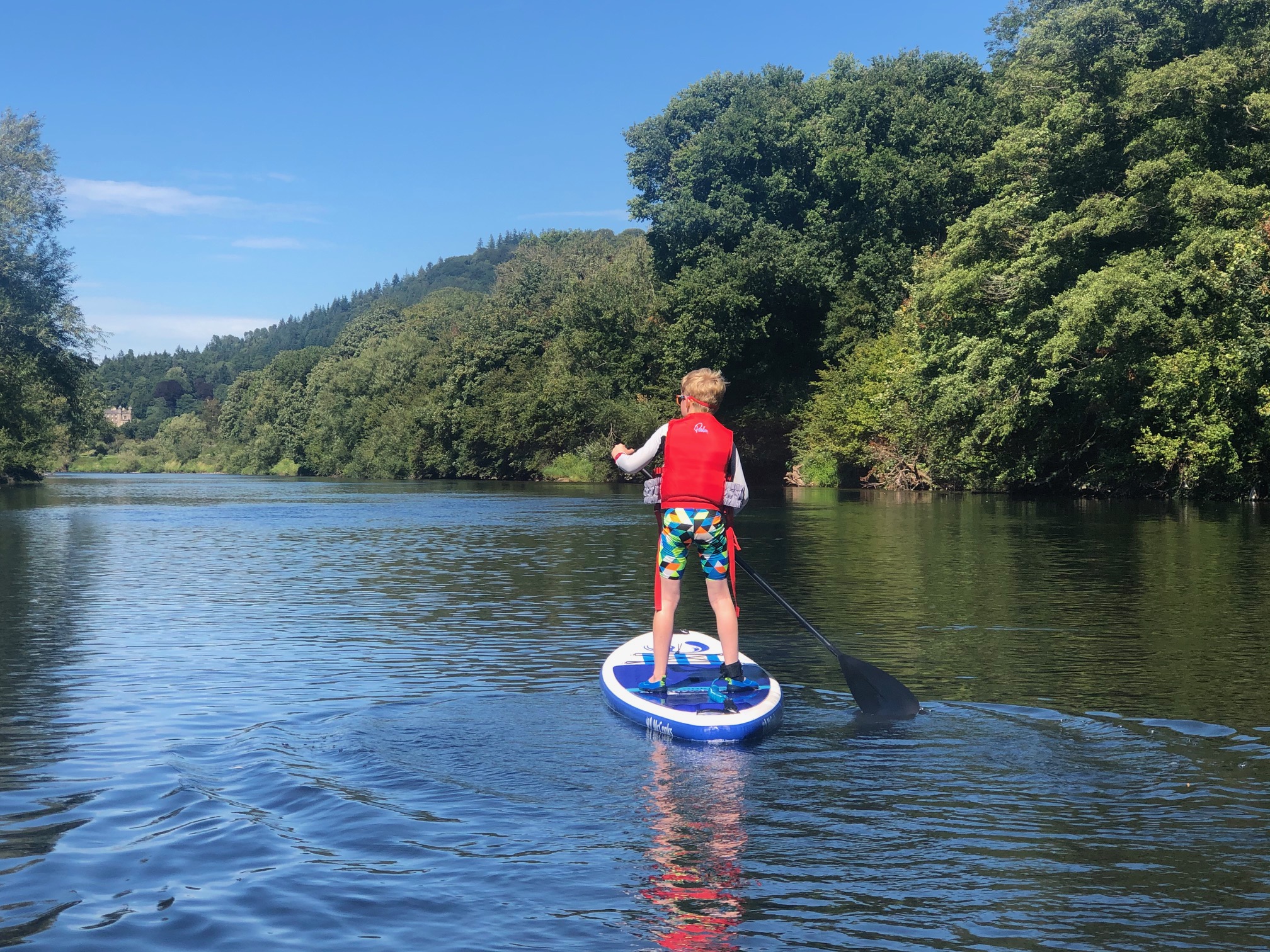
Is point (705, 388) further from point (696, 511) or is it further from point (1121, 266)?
point (1121, 266)

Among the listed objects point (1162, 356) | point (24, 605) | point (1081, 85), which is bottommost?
point (24, 605)

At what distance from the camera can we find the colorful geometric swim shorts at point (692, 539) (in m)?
8.78

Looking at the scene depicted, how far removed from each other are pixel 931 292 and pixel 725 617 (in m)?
38.0

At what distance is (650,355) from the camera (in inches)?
2968

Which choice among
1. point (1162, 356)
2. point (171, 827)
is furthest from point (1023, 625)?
point (1162, 356)

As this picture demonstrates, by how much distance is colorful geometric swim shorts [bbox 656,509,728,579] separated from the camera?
878 cm

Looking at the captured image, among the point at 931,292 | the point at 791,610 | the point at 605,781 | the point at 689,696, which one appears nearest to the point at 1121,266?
the point at 931,292

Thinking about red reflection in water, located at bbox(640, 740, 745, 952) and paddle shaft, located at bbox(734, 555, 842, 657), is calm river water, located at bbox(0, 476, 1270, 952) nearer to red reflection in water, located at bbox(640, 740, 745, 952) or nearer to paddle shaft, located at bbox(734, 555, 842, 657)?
red reflection in water, located at bbox(640, 740, 745, 952)

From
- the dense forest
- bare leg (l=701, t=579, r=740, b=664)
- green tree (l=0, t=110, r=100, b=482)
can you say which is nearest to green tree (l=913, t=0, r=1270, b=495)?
the dense forest

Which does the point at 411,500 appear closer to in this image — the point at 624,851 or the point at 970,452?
the point at 970,452

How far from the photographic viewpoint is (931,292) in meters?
44.3

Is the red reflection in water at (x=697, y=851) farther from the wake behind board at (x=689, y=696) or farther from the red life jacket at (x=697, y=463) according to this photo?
the red life jacket at (x=697, y=463)

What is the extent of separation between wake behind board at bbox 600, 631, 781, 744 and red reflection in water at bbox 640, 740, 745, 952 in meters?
0.31

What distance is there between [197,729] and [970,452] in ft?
127
